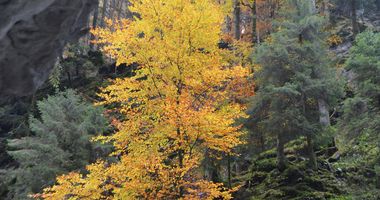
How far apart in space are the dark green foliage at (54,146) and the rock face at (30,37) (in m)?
9.18

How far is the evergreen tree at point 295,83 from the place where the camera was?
16.8 meters

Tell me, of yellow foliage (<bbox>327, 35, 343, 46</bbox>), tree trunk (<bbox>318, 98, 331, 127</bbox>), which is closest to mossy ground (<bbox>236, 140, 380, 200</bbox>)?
tree trunk (<bbox>318, 98, 331, 127</bbox>)

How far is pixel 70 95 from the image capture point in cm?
2084

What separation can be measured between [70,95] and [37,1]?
1378 cm

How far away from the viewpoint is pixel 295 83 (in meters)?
17.2

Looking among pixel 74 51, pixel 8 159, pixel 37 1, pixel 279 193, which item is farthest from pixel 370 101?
pixel 74 51

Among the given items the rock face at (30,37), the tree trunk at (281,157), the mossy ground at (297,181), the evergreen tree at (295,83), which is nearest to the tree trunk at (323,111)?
the evergreen tree at (295,83)

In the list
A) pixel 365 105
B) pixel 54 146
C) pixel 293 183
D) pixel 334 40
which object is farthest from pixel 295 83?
pixel 334 40

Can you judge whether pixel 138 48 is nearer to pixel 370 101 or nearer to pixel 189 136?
pixel 189 136

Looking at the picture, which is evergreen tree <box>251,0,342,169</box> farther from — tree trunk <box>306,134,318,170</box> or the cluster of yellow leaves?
the cluster of yellow leaves

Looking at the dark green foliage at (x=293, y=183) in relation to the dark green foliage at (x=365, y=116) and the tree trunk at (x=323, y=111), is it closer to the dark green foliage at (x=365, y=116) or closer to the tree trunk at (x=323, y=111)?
the tree trunk at (x=323, y=111)

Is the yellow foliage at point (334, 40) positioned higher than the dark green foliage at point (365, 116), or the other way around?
the yellow foliage at point (334, 40)

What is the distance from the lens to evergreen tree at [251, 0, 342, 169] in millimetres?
16812

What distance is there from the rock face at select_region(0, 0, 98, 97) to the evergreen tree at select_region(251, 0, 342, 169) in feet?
32.6
